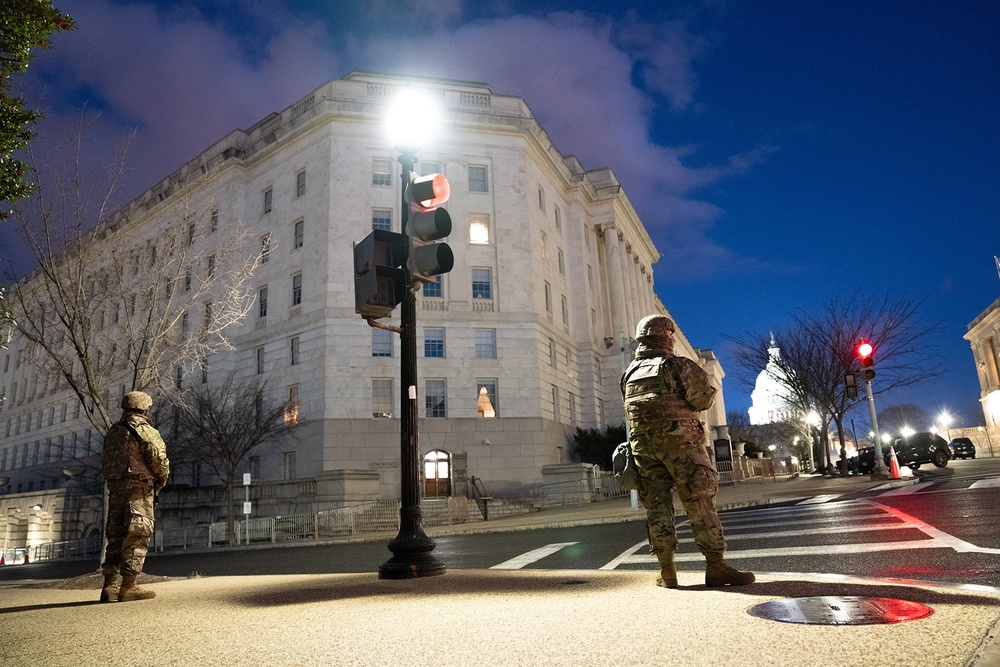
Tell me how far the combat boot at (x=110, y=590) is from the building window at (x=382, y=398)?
1085 inches

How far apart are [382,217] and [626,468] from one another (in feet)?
111

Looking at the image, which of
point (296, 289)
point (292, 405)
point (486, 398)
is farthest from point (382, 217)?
point (486, 398)

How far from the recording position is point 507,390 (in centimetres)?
3669

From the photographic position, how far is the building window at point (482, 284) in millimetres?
38094

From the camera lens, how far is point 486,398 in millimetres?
36719

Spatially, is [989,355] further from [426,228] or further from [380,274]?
[380,274]

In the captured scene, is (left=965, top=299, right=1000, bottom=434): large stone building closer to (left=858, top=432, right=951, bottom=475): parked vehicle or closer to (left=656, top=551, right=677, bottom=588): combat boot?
(left=858, top=432, right=951, bottom=475): parked vehicle

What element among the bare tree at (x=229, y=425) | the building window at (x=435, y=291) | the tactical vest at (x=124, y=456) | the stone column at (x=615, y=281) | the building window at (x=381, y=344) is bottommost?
the tactical vest at (x=124, y=456)

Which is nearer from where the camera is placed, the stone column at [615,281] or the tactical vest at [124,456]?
the tactical vest at [124,456]

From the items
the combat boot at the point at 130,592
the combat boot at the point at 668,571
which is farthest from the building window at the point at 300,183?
the combat boot at the point at 668,571

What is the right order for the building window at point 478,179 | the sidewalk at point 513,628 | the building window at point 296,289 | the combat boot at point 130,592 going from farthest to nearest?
the building window at point 478,179 < the building window at point 296,289 < the combat boot at point 130,592 < the sidewalk at point 513,628

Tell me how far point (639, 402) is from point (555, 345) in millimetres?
35976

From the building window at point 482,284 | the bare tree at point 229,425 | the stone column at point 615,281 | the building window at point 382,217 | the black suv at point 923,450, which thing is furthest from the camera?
the stone column at point 615,281

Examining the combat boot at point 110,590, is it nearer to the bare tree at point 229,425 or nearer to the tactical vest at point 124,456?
the tactical vest at point 124,456
